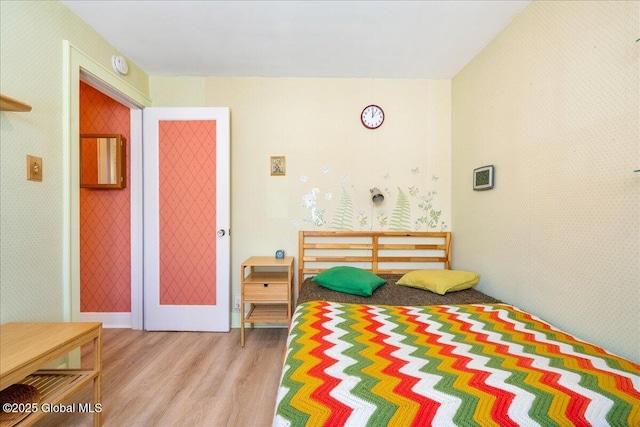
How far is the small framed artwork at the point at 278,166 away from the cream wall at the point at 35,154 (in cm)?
158

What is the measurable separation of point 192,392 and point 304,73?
107 inches

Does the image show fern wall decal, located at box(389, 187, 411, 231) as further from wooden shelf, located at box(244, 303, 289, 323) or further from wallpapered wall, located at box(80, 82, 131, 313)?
wallpapered wall, located at box(80, 82, 131, 313)

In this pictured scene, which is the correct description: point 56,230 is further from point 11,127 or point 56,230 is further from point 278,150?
point 278,150

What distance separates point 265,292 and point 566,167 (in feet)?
7.32

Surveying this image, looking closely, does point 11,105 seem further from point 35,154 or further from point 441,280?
point 441,280

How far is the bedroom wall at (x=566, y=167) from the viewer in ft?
4.42

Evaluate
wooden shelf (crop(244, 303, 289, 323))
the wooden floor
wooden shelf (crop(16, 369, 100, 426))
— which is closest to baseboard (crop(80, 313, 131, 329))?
Result: the wooden floor

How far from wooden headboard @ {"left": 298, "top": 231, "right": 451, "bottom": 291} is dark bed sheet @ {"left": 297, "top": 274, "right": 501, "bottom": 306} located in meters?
0.51

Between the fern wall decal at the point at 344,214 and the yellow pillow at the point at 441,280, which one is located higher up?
the fern wall decal at the point at 344,214

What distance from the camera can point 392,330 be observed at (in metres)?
1.57

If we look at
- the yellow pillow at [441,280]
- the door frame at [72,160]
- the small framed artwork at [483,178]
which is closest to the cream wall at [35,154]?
the door frame at [72,160]

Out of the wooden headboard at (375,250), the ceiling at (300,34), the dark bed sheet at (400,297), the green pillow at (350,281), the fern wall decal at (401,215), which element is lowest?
the dark bed sheet at (400,297)

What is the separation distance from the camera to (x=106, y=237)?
3.04 m

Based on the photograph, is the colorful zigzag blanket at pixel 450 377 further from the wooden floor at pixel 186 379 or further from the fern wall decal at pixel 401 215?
the fern wall decal at pixel 401 215
